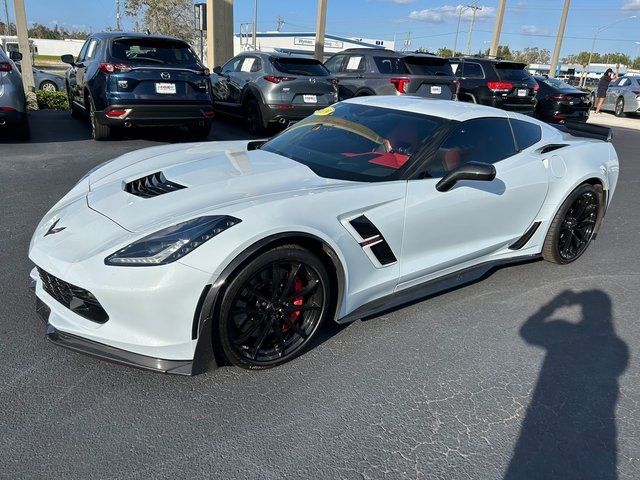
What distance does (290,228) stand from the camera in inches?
99.9

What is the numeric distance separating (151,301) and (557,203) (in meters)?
3.29

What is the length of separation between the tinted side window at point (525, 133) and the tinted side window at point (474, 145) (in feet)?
0.28

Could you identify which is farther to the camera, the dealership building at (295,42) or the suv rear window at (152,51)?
the dealership building at (295,42)

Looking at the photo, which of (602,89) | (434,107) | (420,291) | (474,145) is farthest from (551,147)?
(602,89)

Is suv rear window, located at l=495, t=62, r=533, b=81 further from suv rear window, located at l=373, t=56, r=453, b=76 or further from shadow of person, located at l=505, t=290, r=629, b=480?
shadow of person, located at l=505, t=290, r=629, b=480

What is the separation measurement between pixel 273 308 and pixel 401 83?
896 cm

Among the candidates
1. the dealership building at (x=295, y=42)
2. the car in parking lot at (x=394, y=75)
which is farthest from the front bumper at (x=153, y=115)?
the dealership building at (x=295, y=42)

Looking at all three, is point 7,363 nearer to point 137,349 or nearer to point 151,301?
point 137,349

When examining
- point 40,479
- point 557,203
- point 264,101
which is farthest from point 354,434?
point 264,101

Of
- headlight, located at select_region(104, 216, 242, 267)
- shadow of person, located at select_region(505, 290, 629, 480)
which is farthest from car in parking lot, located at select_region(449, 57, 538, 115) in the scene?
headlight, located at select_region(104, 216, 242, 267)

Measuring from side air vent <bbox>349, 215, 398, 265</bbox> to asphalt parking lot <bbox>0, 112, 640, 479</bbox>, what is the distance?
0.53 m

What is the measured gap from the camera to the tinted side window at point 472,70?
12.9m

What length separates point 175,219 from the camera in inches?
99.7

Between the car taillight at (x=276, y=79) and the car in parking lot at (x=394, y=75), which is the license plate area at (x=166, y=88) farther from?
the car in parking lot at (x=394, y=75)
